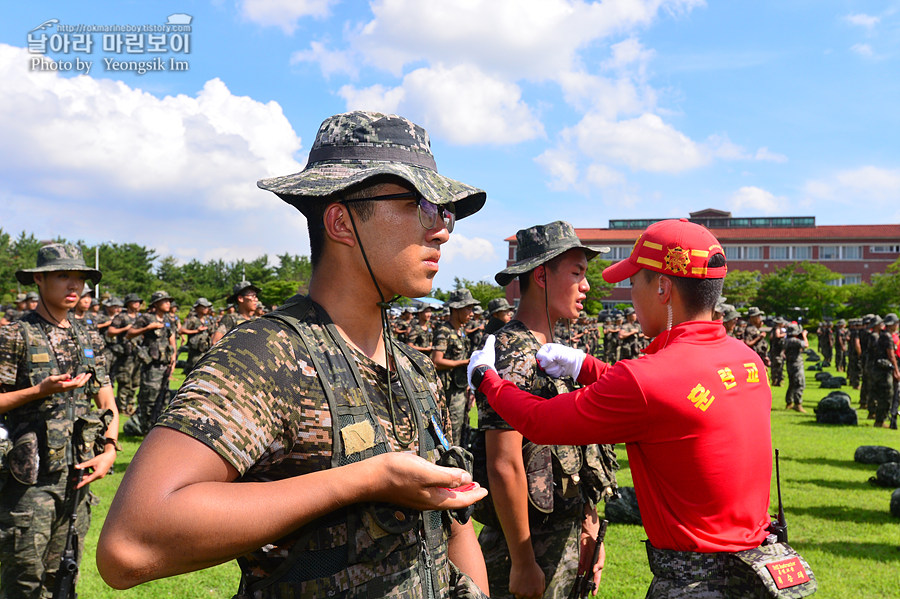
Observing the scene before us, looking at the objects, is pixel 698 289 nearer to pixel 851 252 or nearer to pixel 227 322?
pixel 227 322

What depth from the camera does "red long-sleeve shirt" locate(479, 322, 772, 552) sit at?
263cm

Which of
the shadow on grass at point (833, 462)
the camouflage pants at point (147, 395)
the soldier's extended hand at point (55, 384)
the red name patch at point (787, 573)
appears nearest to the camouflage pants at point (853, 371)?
the shadow on grass at point (833, 462)

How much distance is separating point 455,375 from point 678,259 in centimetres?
866

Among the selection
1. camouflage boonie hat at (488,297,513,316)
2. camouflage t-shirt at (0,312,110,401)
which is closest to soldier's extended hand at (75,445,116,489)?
camouflage t-shirt at (0,312,110,401)

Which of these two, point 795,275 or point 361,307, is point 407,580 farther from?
point 795,275

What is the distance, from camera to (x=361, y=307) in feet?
6.73

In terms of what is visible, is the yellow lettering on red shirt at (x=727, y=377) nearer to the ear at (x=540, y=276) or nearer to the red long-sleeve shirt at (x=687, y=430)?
the red long-sleeve shirt at (x=687, y=430)

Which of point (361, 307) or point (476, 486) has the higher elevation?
point (361, 307)

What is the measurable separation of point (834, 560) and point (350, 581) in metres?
7.56

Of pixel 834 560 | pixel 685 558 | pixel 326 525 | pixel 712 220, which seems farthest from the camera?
pixel 712 220

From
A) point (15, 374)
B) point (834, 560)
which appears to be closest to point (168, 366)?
point (15, 374)

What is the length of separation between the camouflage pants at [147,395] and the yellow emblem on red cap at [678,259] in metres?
12.0

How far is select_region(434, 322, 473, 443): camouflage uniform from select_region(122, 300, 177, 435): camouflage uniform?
5792 millimetres

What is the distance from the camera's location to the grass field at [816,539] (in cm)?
602
